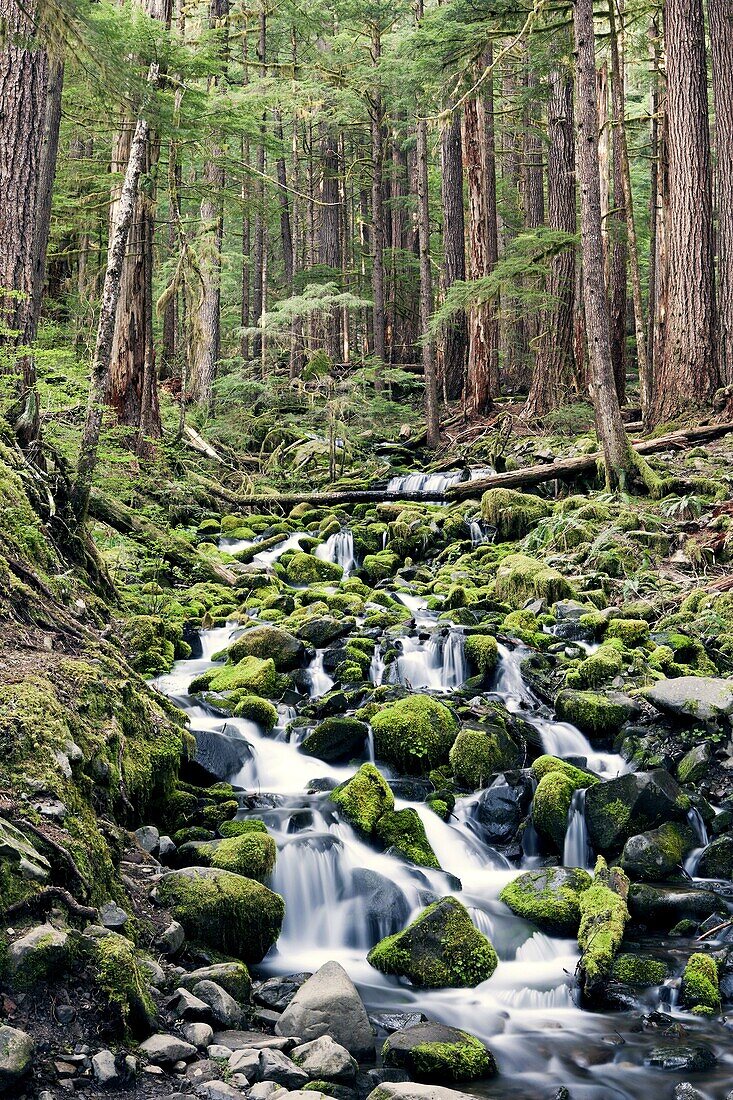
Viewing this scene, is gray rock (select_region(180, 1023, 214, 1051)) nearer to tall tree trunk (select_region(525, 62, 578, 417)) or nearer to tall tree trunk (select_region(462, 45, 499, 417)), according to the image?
tall tree trunk (select_region(525, 62, 578, 417))

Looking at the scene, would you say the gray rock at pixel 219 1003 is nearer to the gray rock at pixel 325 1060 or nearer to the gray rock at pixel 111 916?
the gray rock at pixel 325 1060

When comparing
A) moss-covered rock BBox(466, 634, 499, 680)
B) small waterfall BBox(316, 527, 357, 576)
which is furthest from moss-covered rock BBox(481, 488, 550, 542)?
moss-covered rock BBox(466, 634, 499, 680)

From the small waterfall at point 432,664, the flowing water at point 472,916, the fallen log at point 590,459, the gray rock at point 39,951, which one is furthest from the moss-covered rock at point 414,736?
the fallen log at point 590,459

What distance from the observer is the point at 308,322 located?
2538 centimetres

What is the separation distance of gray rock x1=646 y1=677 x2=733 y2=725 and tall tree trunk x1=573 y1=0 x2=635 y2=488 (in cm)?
499

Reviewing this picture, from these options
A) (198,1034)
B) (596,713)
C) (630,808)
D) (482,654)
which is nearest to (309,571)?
(482,654)

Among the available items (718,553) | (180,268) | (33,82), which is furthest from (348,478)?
(33,82)

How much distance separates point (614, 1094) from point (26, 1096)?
2.98m

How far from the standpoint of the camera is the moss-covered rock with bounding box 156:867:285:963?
4.67 m

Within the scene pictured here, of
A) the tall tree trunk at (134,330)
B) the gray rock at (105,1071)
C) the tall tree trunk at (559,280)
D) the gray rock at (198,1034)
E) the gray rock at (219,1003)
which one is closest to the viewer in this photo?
the gray rock at (105,1071)

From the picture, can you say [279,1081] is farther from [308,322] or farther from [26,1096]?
[308,322]

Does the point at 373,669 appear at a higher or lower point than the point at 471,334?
lower

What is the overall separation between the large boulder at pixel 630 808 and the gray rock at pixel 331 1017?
110 inches

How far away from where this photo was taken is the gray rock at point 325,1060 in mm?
3910
